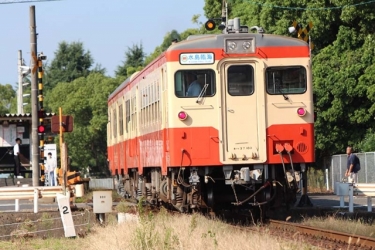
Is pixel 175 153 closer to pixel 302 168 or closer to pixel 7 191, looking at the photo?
pixel 302 168

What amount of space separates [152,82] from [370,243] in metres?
7.81

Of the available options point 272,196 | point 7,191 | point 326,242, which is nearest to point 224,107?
point 272,196

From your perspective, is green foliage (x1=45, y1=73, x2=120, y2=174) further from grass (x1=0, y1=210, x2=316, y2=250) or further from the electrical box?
grass (x1=0, y1=210, x2=316, y2=250)

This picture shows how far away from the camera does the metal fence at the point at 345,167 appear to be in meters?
34.5

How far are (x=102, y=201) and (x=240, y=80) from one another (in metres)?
3.70

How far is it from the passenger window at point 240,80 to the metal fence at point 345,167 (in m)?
17.4

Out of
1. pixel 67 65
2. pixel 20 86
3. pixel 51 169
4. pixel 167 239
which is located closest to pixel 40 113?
pixel 51 169

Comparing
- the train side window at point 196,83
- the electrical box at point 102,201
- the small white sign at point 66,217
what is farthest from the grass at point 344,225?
the small white sign at point 66,217

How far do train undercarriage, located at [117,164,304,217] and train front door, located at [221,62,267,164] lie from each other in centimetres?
25

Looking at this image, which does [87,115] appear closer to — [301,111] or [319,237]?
[301,111]

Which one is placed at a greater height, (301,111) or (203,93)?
(203,93)

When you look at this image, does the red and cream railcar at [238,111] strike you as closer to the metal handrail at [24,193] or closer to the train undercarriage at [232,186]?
the train undercarriage at [232,186]

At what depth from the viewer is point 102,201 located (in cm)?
1859

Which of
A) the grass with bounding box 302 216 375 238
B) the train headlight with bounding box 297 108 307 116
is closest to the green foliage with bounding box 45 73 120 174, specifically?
the grass with bounding box 302 216 375 238
